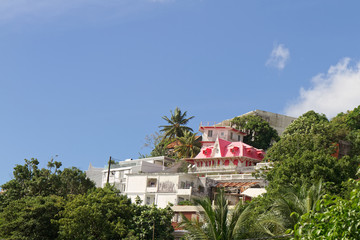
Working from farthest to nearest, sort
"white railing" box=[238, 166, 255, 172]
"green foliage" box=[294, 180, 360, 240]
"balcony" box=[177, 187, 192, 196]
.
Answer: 1. "white railing" box=[238, 166, 255, 172]
2. "balcony" box=[177, 187, 192, 196]
3. "green foliage" box=[294, 180, 360, 240]

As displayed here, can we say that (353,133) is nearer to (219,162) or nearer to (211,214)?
(219,162)

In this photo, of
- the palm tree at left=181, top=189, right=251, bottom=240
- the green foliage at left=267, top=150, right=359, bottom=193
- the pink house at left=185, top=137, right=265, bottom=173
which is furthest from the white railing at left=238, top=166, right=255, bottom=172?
the palm tree at left=181, top=189, right=251, bottom=240

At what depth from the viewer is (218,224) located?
27.2 m

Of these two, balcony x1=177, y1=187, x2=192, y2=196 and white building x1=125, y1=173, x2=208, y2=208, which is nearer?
balcony x1=177, y1=187, x2=192, y2=196

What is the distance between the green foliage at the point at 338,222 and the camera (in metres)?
13.0

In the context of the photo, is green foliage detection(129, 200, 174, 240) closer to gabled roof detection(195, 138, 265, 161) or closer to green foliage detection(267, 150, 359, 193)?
green foliage detection(267, 150, 359, 193)

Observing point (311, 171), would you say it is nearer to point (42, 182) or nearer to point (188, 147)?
point (42, 182)

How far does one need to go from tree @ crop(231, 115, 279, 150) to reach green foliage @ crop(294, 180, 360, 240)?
67699 mm

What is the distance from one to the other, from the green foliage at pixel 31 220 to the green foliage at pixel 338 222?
2784 centimetres

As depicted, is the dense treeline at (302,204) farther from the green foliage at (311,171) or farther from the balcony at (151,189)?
the balcony at (151,189)

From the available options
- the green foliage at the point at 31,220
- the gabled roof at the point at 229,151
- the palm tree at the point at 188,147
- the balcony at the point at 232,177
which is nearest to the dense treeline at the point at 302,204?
the balcony at the point at 232,177

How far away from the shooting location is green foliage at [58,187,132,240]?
120ft

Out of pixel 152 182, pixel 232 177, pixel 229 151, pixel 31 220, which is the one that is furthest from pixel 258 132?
pixel 31 220

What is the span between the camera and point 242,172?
63.8 m
